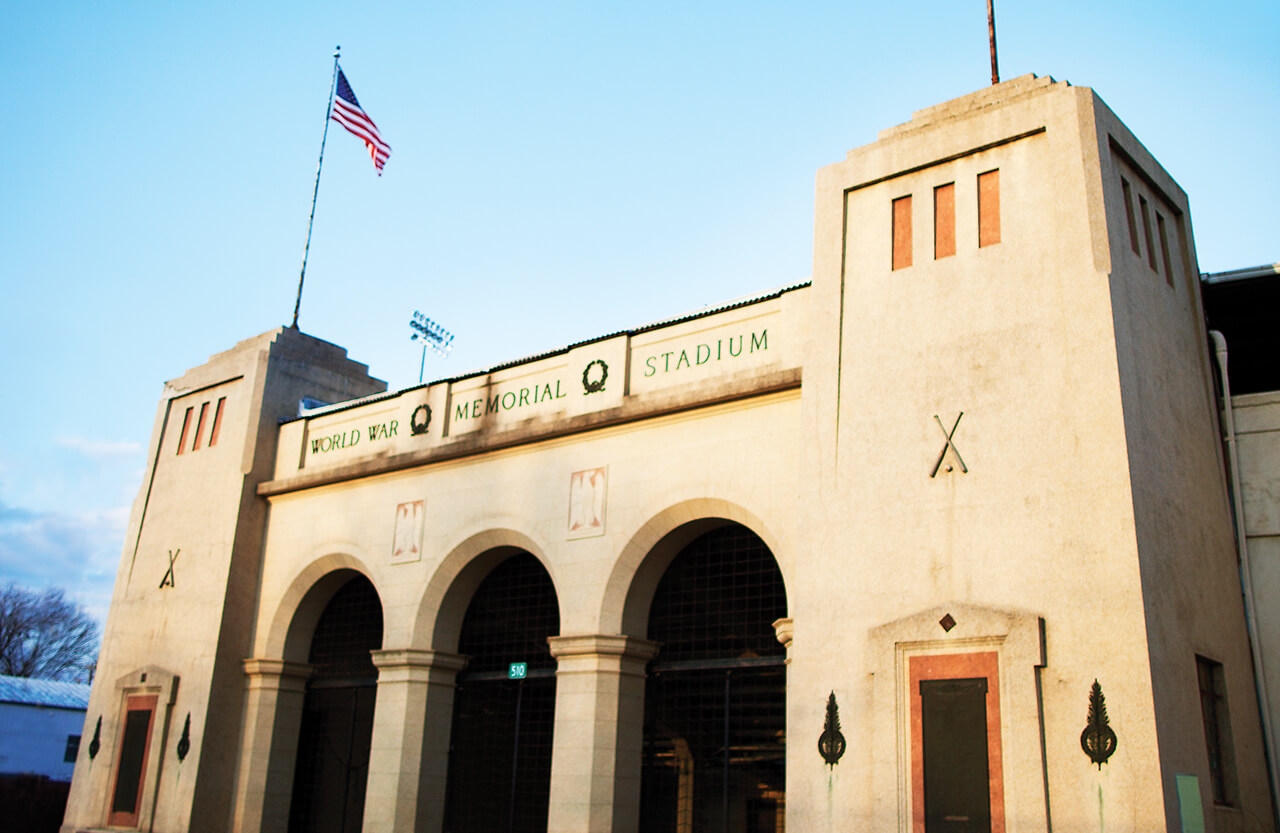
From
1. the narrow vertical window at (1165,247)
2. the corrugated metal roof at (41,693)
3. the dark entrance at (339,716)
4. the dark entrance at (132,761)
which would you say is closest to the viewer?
the narrow vertical window at (1165,247)

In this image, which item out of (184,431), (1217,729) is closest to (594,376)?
(1217,729)

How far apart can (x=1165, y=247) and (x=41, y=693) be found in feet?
145

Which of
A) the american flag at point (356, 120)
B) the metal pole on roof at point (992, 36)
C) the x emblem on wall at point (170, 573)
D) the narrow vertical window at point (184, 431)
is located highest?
the american flag at point (356, 120)

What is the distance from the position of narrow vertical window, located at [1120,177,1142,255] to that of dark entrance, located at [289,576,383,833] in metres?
13.4

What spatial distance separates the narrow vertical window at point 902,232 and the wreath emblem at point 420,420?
28.7ft

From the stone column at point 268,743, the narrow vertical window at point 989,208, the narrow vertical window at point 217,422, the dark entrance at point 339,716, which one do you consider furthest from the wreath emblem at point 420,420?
the narrow vertical window at point 989,208

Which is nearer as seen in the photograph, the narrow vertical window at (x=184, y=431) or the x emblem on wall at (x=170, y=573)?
the x emblem on wall at (x=170, y=573)

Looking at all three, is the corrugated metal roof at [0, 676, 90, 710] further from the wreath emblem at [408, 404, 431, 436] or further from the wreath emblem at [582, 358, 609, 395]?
the wreath emblem at [582, 358, 609, 395]

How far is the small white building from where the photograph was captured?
4028cm

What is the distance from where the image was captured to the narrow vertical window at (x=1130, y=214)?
12683 mm

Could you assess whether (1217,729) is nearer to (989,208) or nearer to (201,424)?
(989,208)

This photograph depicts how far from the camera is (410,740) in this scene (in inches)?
663

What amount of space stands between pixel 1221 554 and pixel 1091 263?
3718 millimetres

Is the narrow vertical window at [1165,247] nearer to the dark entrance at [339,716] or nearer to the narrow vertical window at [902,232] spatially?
the narrow vertical window at [902,232]
